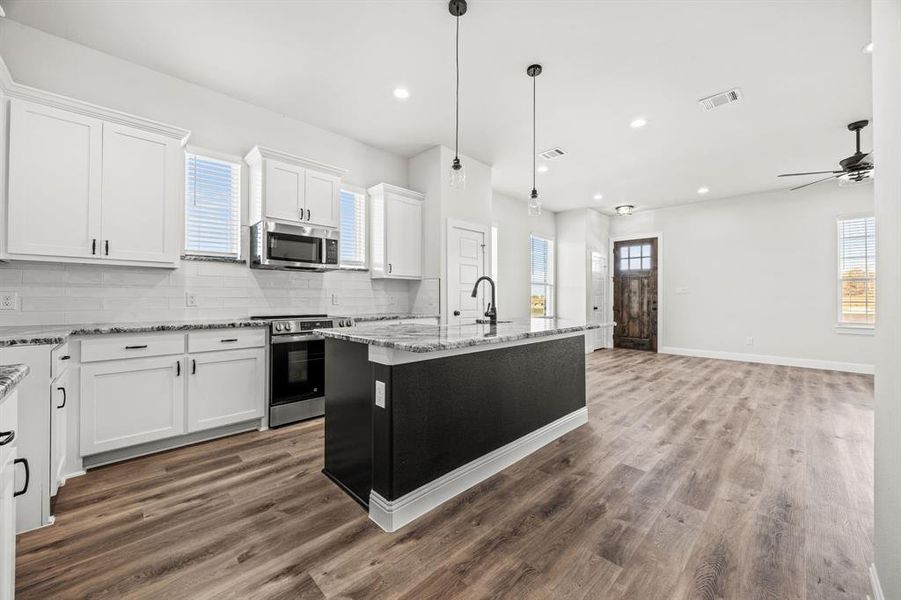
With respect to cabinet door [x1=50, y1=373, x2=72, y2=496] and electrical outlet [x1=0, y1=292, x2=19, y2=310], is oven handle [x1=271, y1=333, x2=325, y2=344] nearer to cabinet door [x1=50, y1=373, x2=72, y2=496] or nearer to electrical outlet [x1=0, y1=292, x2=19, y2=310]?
cabinet door [x1=50, y1=373, x2=72, y2=496]

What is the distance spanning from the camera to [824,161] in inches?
201

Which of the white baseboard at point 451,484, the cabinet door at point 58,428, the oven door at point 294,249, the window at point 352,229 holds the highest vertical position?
the window at point 352,229

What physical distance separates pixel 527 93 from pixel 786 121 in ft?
9.38

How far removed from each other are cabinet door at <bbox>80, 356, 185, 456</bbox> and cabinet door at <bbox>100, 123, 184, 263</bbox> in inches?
32.7

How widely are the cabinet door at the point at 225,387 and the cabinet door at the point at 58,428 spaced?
0.67 meters

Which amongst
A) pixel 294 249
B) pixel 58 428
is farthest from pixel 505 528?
pixel 294 249

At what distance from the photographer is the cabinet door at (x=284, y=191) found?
11.5 feet

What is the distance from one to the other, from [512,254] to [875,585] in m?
5.92

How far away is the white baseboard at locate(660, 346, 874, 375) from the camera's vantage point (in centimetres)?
589

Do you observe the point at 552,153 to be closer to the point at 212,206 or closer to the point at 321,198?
the point at 321,198

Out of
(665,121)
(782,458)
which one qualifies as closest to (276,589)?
(782,458)

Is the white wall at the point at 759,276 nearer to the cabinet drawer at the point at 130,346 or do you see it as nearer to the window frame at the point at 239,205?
the window frame at the point at 239,205

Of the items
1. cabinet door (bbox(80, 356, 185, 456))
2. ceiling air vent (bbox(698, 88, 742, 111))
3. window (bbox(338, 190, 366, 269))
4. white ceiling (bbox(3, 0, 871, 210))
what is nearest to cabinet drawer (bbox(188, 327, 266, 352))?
cabinet door (bbox(80, 356, 185, 456))

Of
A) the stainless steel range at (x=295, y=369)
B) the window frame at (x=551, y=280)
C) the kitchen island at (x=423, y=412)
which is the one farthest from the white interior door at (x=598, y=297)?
the stainless steel range at (x=295, y=369)
